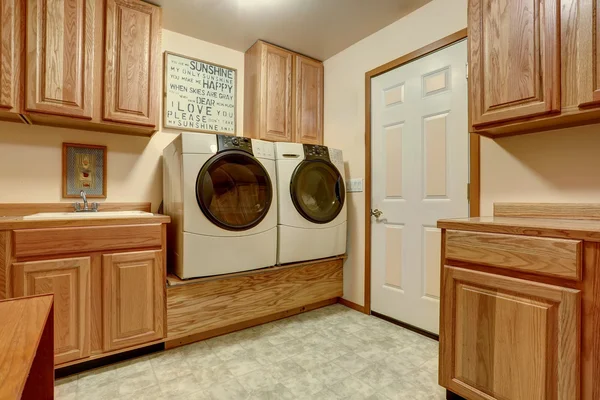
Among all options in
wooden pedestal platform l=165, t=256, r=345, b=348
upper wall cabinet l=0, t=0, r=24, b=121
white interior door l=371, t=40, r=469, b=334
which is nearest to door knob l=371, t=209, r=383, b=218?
white interior door l=371, t=40, r=469, b=334

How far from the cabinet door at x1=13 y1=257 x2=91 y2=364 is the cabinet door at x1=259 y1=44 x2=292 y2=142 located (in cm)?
160

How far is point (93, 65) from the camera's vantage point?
75.1 inches

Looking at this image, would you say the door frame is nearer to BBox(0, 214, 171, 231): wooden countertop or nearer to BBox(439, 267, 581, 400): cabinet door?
Result: BBox(439, 267, 581, 400): cabinet door

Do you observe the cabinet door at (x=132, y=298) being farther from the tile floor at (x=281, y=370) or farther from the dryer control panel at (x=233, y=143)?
the dryer control panel at (x=233, y=143)

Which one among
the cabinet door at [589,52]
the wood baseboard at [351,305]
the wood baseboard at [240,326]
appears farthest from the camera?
the wood baseboard at [351,305]

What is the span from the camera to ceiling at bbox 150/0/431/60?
84.7 inches

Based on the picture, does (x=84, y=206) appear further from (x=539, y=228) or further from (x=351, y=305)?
(x=539, y=228)

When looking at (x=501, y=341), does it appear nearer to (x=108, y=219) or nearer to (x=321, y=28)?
(x=108, y=219)

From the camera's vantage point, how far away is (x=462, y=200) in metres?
1.98

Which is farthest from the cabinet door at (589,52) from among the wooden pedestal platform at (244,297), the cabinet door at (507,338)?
the wooden pedestal platform at (244,297)

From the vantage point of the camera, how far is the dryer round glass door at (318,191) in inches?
93.4

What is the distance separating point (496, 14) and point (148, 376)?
2539 millimetres

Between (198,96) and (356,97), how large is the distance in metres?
1.34

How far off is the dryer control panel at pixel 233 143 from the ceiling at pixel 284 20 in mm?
937
